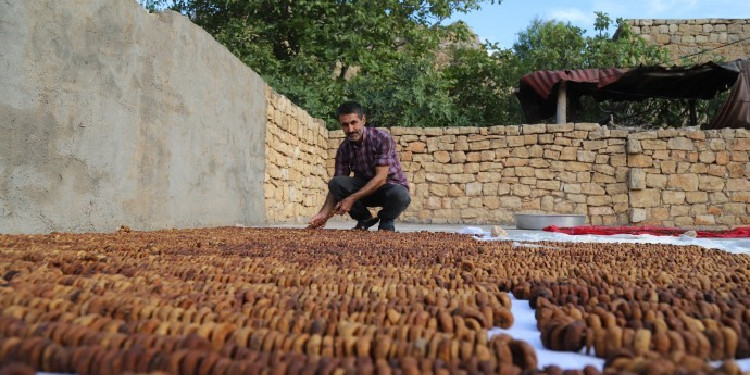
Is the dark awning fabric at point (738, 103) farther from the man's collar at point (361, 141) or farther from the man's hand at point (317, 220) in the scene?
the man's hand at point (317, 220)

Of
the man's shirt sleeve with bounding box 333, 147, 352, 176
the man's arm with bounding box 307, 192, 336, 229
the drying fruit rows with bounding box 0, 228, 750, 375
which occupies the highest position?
the man's shirt sleeve with bounding box 333, 147, 352, 176

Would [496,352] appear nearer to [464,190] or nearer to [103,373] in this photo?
[103,373]

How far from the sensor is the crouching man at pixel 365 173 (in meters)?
4.48

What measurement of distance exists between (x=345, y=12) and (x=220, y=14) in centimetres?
282

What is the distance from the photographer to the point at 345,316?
103 centimetres

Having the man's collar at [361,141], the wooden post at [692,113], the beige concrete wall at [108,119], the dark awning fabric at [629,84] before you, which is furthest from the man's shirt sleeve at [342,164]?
the wooden post at [692,113]

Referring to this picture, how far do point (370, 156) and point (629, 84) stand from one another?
696 cm

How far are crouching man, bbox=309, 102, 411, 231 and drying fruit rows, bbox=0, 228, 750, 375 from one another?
8.89 feet

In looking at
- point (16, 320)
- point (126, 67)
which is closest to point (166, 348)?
point (16, 320)

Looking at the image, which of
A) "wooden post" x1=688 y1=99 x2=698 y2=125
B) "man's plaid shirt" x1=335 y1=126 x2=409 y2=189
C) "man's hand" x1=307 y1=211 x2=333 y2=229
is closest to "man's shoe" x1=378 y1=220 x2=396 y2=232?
"man's plaid shirt" x1=335 y1=126 x2=409 y2=189

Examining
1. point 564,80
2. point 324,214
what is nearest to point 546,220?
point 324,214

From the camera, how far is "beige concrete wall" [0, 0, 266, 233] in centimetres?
292

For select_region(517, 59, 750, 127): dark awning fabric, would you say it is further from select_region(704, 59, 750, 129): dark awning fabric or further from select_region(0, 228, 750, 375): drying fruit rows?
select_region(0, 228, 750, 375): drying fruit rows

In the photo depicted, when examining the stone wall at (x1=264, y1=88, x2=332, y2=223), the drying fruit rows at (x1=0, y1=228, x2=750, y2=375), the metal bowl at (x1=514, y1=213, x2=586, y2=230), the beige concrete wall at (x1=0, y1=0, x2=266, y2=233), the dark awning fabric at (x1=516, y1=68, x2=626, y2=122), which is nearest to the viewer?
the drying fruit rows at (x1=0, y1=228, x2=750, y2=375)
